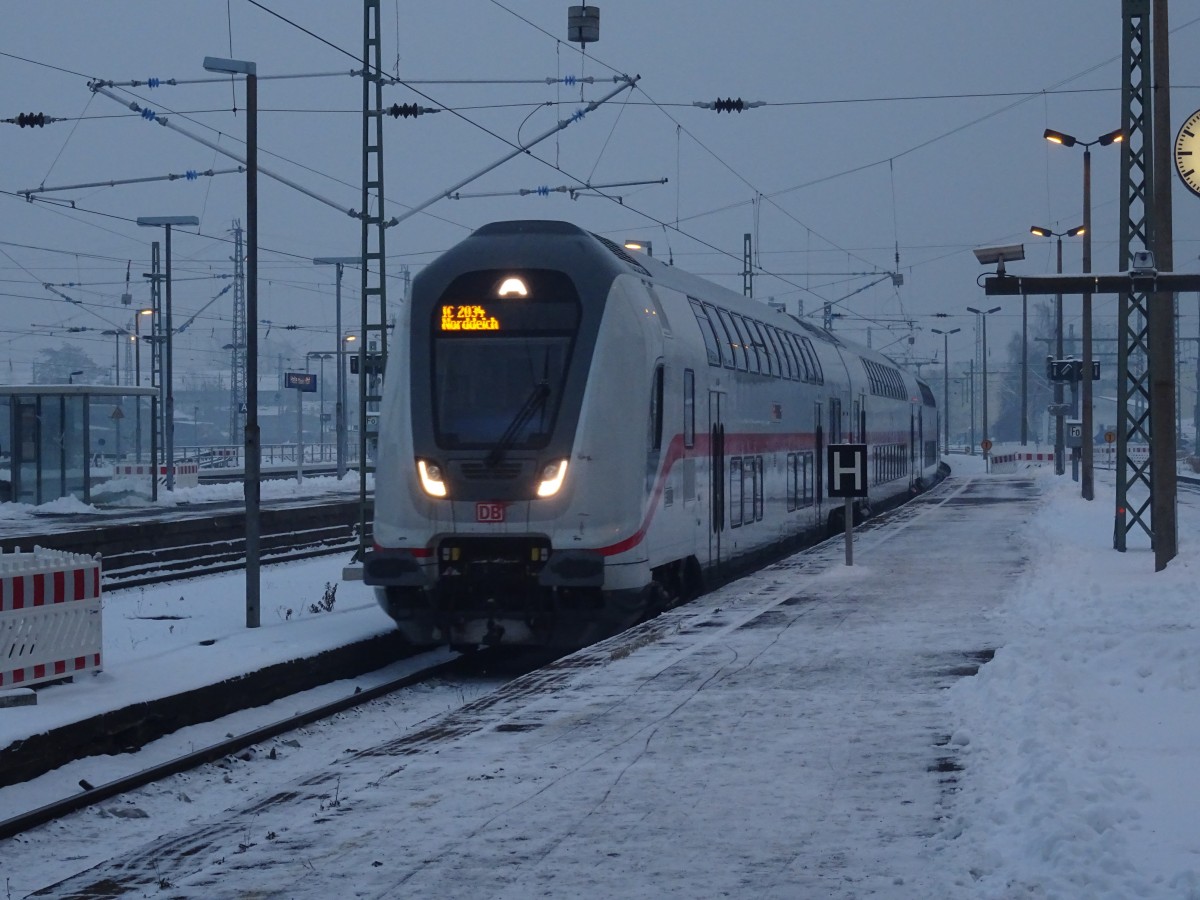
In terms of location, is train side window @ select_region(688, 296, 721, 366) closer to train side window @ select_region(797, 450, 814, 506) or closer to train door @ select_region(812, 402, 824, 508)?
train side window @ select_region(797, 450, 814, 506)

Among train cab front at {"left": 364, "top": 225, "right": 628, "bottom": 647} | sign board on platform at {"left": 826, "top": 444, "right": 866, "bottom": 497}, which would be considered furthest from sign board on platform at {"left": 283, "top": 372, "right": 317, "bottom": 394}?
train cab front at {"left": 364, "top": 225, "right": 628, "bottom": 647}

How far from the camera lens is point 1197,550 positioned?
1969 cm

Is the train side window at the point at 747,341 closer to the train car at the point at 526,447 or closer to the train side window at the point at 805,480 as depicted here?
the train side window at the point at 805,480

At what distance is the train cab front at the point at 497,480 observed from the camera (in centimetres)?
1363

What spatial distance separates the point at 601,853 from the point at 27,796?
4.56 m

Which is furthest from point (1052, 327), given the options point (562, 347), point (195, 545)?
point (562, 347)

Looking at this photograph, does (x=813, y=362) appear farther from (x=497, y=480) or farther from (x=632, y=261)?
(x=497, y=480)

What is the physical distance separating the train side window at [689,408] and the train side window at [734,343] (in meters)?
2.24

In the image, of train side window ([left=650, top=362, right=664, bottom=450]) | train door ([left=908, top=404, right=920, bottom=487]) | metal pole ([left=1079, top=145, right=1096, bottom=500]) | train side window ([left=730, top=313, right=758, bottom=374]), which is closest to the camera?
train side window ([left=650, top=362, right=664, bottom=450])

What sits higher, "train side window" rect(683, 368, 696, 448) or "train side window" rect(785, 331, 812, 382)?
"train side window" rect(785, 331, 812, 382)

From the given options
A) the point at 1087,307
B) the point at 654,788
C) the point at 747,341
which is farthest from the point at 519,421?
the point at 1087,307

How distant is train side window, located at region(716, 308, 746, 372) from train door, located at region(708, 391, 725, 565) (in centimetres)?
108

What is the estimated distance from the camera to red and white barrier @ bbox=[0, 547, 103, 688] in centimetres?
1111

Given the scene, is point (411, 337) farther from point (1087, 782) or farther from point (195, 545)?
point (195, 545)
